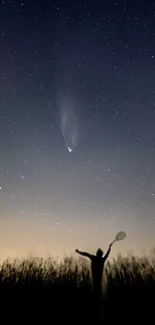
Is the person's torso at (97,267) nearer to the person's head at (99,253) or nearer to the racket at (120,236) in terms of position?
the person's head at (99,253)

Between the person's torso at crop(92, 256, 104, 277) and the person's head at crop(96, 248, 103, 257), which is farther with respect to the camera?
the person's head at crop(96, 248, 103, 257)

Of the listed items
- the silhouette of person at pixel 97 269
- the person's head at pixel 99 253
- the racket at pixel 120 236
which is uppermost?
the racket at pixel 120 236

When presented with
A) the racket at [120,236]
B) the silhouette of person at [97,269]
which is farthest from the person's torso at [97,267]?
the racket at [120,236]

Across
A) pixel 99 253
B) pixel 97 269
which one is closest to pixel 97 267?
pixel 97 269

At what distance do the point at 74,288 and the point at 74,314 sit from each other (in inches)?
383

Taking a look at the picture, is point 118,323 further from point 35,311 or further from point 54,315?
point 35,311

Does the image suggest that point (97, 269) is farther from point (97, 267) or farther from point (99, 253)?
point (99, 253)

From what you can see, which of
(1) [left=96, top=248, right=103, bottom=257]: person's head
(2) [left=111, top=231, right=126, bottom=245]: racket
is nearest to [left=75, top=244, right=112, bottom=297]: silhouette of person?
(1) [left=96, top=248, right=103, bottom=257]: person's head

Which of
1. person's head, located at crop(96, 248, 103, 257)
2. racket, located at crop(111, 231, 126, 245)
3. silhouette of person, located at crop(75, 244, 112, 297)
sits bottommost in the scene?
silhouette of person, located at crop(75, 244, 112, 297)

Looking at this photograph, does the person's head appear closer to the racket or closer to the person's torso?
the person's torso

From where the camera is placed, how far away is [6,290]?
1514 cm

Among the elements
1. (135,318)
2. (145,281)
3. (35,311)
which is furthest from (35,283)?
(135,318)

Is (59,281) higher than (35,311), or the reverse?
(59,281)

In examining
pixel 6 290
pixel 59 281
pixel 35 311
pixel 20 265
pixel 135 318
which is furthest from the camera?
pixel 20 265
